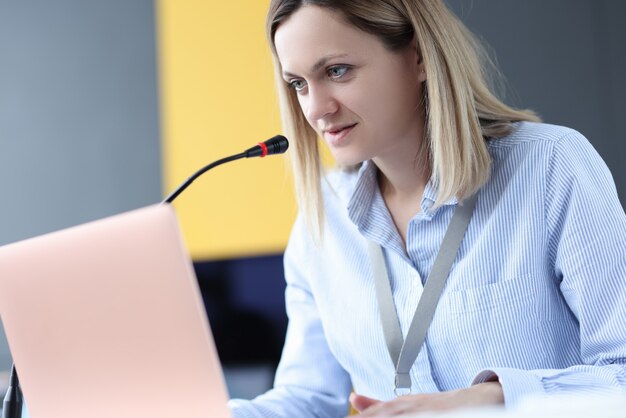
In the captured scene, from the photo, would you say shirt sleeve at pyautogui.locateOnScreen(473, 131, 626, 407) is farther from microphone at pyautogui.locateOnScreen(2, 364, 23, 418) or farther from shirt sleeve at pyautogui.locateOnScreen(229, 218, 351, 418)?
microphone at pyautogui.locateOnScreen(2, 364, 23, 418)

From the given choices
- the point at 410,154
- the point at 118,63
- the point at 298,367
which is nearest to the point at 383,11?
the point at 410,154

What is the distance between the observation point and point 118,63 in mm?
3539

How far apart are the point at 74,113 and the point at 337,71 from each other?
8.03 ft

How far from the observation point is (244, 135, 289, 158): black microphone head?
125cm

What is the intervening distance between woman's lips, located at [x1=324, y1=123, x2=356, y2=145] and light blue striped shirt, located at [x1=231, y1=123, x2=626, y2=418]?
0.18 m

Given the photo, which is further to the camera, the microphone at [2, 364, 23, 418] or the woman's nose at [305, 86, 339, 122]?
the woman's nose at [305, 86, 339, 122]

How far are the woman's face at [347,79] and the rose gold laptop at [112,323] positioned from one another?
23.4 inches

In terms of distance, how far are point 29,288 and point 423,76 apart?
81cm

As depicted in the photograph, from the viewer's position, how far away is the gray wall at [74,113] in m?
3.48

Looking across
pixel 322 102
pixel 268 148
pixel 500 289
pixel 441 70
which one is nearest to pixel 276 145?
pixel 268 148

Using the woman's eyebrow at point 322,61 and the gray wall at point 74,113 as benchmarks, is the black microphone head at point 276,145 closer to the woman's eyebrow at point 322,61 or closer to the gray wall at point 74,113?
the woman's eyebrow at point 322,61

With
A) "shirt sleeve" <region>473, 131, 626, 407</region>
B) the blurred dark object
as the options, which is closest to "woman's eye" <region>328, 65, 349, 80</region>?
"shirt sleeve" <region>473, 131, 626, 407</region>

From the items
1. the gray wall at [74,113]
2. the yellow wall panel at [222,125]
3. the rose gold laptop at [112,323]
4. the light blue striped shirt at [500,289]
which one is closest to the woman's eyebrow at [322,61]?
the light blue striped shirt at [500,289]

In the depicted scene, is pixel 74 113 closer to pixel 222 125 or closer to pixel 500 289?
pixel 222 125
